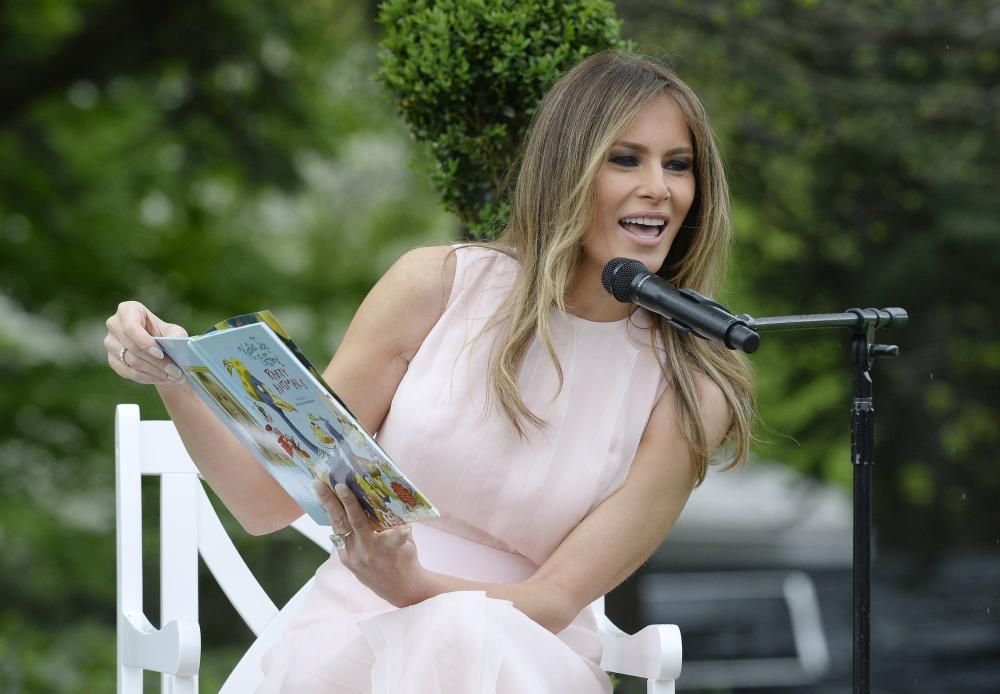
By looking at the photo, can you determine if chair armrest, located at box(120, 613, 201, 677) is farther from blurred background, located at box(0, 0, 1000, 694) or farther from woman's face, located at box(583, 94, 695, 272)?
blurred background, located at box(0, 0, 1000, 694)

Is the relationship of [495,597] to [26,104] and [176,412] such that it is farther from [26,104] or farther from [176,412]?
[26,104]

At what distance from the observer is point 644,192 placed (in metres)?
2.44

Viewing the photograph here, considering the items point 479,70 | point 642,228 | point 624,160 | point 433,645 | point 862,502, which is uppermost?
point 479,70

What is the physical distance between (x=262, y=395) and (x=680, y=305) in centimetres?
61

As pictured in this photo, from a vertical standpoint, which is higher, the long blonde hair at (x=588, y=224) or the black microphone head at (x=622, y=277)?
the long blonde hair at (x=588, y=224)

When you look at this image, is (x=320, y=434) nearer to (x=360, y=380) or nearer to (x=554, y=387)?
(x=360, y=380)

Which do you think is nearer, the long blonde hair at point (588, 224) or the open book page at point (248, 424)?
the open book page at point (248, 424)

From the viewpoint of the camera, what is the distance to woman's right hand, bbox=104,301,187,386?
211 centimetres

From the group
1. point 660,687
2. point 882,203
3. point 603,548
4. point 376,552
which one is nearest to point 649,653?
point 660,687

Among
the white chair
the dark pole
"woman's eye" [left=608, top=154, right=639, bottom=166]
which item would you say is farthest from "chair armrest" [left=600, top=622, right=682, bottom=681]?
"woman's eye" [left=608, top=154, right=639, bottom=166]

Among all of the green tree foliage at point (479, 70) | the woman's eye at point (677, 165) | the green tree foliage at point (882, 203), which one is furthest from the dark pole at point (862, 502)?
the green tree foliage at point (882, 203)

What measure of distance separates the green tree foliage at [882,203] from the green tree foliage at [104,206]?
2126mm

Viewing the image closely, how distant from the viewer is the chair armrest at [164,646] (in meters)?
2.29

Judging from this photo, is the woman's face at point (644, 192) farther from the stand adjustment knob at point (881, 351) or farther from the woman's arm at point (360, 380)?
the stand adjustment knob at point (881, 351)
